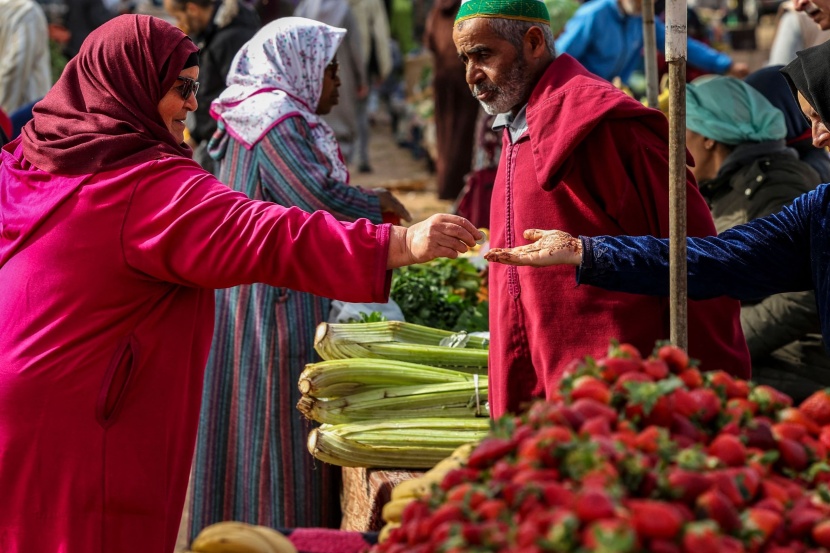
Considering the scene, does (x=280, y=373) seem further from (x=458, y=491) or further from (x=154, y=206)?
(x=458, y=491)

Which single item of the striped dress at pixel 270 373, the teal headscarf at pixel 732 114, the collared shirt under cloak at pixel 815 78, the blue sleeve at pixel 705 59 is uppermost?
the collared shirt under cloak at pixel 815 78

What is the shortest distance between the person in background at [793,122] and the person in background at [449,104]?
5316mm

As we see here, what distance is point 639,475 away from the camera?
1.68m

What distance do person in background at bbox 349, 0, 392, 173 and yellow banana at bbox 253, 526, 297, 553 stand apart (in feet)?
34.4

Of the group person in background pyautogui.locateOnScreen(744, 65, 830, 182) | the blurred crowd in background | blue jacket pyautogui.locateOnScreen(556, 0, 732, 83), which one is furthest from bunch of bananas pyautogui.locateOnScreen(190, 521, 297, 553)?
blue jacket pyautogui.locateOnScreen(556, 0, 732, 83)

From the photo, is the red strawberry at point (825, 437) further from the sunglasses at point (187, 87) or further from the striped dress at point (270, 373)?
the striped dress at point (270, 373)

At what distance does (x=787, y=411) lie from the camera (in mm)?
2002

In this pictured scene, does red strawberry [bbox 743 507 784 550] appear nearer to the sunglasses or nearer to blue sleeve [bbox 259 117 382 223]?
the sunglasses

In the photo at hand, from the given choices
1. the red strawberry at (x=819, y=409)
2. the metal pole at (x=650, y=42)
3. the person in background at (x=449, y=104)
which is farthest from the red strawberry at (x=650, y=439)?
the person in background at (x=449, y=104)

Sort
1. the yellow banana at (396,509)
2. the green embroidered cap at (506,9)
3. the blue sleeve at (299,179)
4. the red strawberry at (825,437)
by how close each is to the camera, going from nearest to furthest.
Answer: the red strawberry at (825,437), the yellow banana at (396,509), the green embroidered cap at (506,9), the blue sleeve at (299,179)

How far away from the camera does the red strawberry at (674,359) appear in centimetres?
199

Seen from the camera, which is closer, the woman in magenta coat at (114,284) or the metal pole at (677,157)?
the metal pole at (677,157)

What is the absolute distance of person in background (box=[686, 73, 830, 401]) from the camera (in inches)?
160

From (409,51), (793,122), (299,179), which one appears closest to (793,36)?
(793,122)
